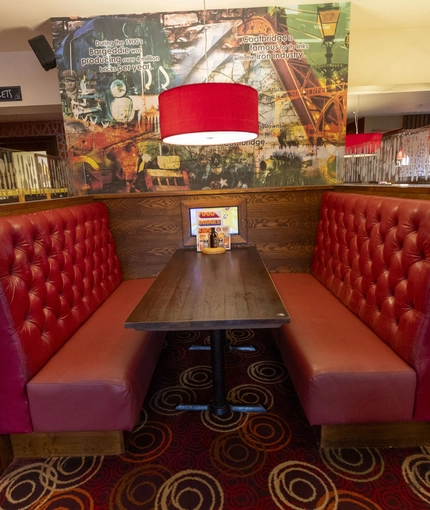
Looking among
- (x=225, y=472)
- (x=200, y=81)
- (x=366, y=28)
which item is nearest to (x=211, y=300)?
(x=225, y=472)

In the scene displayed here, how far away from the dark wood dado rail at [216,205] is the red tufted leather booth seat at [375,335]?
92 cm

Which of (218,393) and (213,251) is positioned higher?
(213,251)

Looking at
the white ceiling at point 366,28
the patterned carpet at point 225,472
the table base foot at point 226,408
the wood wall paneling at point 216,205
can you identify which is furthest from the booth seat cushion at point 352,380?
the white ceiling at point 366,28

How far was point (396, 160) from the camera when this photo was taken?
2.13 meters

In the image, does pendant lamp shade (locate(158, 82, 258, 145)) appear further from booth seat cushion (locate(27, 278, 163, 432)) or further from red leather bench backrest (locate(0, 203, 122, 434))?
booth seat cushion (locate(27, 278, 163, 432))

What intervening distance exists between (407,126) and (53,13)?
6.69m

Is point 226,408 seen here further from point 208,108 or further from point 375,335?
point 208,108

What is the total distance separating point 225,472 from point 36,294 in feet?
3.89

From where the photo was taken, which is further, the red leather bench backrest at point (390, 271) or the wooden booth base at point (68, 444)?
the wooden booth base at point (68, 444)

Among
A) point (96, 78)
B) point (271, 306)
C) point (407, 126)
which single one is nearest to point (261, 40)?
point (96, 78)

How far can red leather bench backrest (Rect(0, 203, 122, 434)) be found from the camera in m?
1.45

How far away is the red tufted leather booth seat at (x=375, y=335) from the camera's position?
1478 mm

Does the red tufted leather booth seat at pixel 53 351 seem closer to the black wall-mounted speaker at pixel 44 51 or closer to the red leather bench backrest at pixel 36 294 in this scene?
the red leather bench backrest at pixel 36 294

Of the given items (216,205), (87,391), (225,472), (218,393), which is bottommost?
(225,472)
